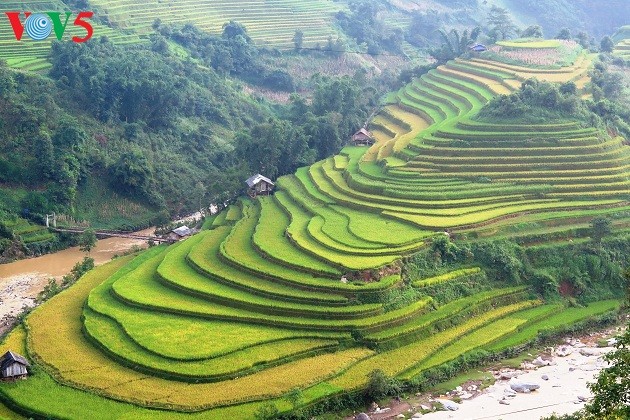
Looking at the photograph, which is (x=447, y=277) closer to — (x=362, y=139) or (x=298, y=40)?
(x=362, y=139)

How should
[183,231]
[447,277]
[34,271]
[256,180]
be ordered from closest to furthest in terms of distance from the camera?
1. [447,277]
2. [34,271]
3. [183,231]
4. [256,180]

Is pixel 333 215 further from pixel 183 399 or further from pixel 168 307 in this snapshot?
pixel 183 399

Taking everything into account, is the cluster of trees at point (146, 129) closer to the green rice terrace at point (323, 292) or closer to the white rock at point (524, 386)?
the green rice terrace at point (323, 292)

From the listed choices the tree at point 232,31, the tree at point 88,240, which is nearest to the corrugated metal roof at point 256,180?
the tree at point 88,240

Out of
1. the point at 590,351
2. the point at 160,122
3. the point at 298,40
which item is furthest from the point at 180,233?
the point at 298,40

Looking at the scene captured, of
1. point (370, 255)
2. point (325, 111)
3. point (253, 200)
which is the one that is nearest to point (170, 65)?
point (325, 111)

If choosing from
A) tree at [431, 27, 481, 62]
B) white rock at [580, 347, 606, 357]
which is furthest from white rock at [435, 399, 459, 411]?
tree at [431, 27, 481, 62]
